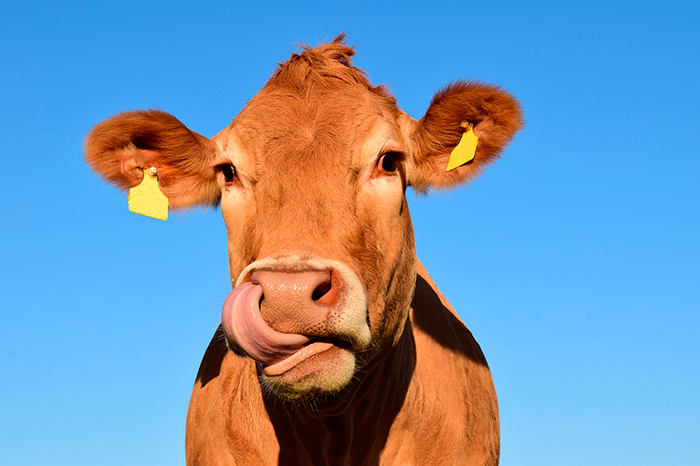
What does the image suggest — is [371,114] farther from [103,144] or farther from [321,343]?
[103,144]

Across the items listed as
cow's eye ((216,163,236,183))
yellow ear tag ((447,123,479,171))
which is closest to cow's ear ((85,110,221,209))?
cow's eye ((216,163,236,183))

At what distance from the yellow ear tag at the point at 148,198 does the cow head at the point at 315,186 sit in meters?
0.06

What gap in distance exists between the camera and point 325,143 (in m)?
3.98

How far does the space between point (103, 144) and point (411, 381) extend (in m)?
2.57

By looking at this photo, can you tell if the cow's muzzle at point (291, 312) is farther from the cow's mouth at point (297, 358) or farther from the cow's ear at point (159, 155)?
the cow's ear at point (159, 155)

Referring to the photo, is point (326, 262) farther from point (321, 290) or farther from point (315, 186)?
point (315, 186)

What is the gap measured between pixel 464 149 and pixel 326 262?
1.86 metres

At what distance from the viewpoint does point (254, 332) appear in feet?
10.6

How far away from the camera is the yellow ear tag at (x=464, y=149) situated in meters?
4.82

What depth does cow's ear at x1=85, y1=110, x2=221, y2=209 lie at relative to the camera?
4883 mm

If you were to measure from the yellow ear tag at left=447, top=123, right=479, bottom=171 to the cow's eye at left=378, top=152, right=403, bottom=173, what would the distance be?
59 centimetres

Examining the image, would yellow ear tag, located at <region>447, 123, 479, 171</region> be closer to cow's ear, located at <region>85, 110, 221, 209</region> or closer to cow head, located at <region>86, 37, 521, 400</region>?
cow head, located at <region>86, 37, 521, 400</region>

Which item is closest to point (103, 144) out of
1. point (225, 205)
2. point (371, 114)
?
point (225, 205)

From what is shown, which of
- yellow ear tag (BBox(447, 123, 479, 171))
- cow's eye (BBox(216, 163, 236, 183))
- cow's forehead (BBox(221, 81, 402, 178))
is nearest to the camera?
cow's forehead (BBox(221, 81, 402, 178))
